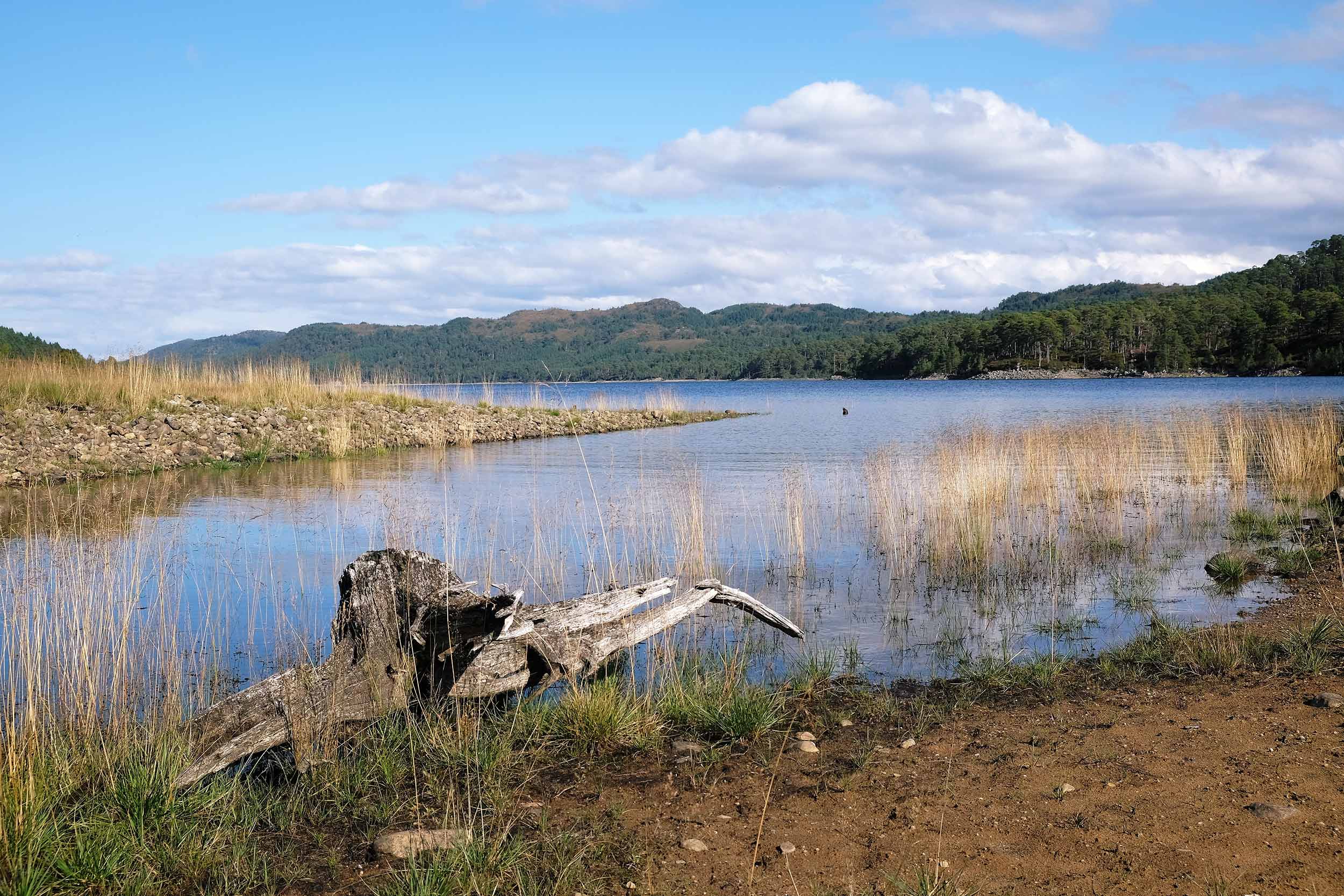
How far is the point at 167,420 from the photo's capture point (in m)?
23.2

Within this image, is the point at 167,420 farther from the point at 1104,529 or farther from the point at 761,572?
the point at 1104,529

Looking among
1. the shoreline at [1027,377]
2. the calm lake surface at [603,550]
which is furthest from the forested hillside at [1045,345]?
the calm lake surface at [603,550]

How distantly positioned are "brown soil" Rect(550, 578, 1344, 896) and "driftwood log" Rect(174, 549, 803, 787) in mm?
1196

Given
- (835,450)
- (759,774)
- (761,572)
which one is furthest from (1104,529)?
(835,450)

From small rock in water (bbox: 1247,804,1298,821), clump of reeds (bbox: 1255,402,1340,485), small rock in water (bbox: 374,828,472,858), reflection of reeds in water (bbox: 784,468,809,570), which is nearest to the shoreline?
clump of reeds (bbox: 1255,402,1340,485)

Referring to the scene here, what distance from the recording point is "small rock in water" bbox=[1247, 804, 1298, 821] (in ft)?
14.0

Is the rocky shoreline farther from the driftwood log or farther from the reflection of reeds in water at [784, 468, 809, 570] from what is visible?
the driftwood log

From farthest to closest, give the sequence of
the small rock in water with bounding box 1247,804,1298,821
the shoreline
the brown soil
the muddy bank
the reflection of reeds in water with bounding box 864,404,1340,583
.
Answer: the muddy bank
the shoreline
the reflection of reeds in water with bounding box 864,404,1340,583
the small rock in water with bounding box 1247,804,1298,821
the brown soil

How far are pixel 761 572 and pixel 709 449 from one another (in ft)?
60.8

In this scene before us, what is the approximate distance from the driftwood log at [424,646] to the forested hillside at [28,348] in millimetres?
25467

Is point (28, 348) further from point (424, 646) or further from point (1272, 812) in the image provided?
point (1272, 812)

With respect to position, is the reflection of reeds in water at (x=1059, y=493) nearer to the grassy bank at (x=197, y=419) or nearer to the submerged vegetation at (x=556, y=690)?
the submerged vegetation at (x=556, y=690)

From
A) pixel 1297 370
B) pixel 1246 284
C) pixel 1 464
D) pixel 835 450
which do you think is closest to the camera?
pixel 1 464

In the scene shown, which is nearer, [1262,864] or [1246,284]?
[1262,864]
